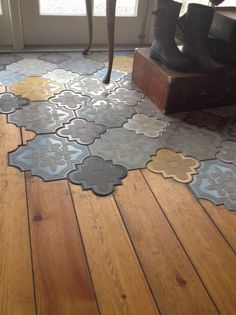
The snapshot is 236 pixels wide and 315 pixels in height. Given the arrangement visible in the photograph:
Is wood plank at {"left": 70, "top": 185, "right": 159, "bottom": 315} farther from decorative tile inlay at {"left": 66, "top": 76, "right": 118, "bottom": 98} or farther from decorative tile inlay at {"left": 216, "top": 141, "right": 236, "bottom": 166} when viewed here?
decorative tile inlay at {"left": 66, "top": 76, "right": 118, "bottom": 98}

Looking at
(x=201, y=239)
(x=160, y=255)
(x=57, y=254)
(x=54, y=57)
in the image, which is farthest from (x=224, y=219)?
(x=54, y=57)

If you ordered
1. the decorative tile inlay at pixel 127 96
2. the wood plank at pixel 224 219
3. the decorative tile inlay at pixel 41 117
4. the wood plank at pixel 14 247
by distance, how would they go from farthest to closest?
the decorative tile inlay at pixel 127 96, the decorative tile inlay at pixel 41 117, the wood plank at pixel 224 219, the wood plank at pixel 14 247

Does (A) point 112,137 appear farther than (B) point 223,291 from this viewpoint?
Yes

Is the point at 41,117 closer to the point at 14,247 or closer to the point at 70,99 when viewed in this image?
the point at 70,99

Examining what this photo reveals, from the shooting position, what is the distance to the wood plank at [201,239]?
2.54 ft

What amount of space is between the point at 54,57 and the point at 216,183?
Answer: 1256mm

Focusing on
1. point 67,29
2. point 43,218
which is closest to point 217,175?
point 43,218

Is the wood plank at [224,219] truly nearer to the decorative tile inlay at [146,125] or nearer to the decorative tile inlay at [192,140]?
the decorative tile inlay at [192,140]

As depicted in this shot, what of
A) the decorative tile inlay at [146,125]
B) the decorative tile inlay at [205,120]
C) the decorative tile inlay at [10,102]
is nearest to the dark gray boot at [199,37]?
the decorative tile inlay at [205,120]

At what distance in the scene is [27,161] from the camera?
110 centimetres

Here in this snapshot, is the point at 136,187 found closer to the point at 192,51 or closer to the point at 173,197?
the point at 173,197

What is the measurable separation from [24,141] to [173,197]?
581 mm

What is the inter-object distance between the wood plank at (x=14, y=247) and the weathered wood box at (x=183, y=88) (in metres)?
0.71

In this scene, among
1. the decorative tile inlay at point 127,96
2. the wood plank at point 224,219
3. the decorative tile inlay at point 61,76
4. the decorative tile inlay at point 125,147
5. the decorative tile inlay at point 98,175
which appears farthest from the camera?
the decorative tile inlay at point 61,76
